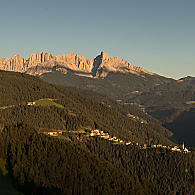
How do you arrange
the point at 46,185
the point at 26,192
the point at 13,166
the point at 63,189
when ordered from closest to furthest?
1. the point at 26,192
2. the point at 13,166
3. the point at 46,185
4. the point at 63,189

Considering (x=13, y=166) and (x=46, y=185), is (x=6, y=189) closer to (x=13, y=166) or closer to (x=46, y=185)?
(x=13, y=166)

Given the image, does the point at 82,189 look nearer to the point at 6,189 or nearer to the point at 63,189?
the point at 63,189

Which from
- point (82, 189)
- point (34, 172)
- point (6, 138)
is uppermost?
point (6, 138)

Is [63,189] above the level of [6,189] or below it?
below

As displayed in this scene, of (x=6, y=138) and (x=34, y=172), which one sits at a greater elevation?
(x=6, y=138)

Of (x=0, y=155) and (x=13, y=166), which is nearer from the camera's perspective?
(x=13, y=166)

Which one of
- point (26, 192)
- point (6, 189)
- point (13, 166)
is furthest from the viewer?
point (13, 166)

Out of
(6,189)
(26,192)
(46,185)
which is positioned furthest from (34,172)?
(6,189)

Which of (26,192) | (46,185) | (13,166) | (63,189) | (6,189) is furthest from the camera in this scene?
(63,189)

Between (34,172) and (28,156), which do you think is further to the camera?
(28,156)

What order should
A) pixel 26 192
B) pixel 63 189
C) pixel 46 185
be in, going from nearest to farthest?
pixel 26 192, pixel 46 185, pixel 63 189
